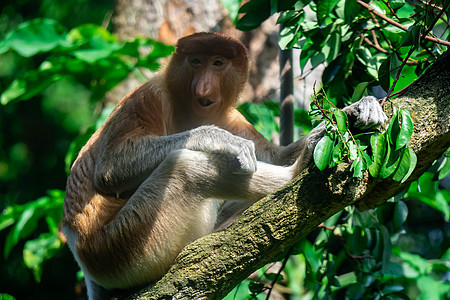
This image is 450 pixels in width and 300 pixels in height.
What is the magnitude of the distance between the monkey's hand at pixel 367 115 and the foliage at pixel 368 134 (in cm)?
5

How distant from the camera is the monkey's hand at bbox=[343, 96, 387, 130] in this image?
1.93 m

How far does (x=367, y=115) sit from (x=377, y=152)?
153 millimetres

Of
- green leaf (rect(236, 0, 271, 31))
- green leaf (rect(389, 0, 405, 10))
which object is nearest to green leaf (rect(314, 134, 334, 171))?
green leaf (rect(236, 0, 271, 31))

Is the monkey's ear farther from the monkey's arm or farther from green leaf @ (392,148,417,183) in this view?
green leaf @ (392,148,417,183)

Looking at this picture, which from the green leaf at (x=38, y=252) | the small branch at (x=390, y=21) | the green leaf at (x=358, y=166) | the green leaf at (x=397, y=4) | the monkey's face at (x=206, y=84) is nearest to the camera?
the green leaf at (x=358, y=166)

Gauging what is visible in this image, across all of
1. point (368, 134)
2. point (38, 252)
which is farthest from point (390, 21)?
point (38, 252)

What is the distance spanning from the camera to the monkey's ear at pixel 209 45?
306 centimetres

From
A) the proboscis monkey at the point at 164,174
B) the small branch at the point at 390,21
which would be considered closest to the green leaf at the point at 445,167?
the small branch at the point at 390,21

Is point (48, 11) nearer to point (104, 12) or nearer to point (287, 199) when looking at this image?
point (104, 12)

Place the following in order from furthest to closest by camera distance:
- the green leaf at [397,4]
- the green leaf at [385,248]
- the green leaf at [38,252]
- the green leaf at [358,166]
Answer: the green leaf at [38,252], the green leaf at [385,248], the green leaf at [397,4], the green leaf at [358,166]

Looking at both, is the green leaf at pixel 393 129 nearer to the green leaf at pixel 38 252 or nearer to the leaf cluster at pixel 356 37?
the leaf cluster at pixel 356 37

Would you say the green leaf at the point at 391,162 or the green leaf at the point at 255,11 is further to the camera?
the green leaf at the point at 255,11

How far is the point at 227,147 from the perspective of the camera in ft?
8.29

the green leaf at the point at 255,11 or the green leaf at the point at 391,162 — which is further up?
the green leaf at the point at 255,11
